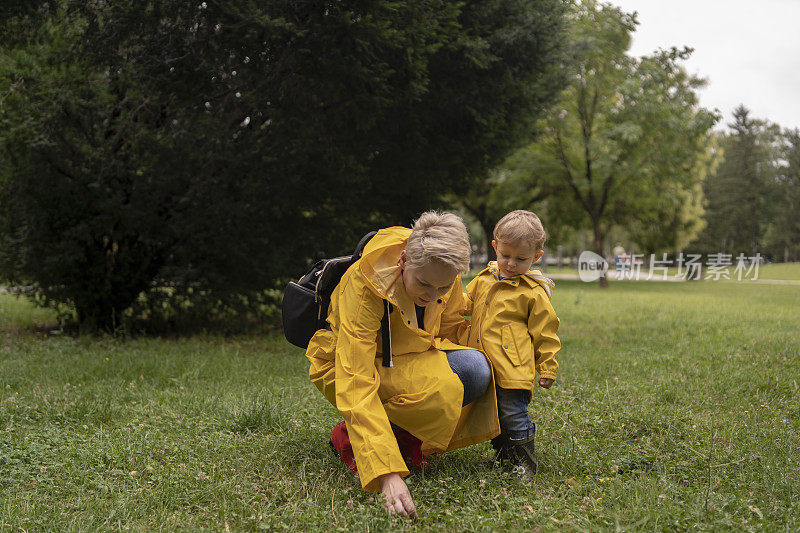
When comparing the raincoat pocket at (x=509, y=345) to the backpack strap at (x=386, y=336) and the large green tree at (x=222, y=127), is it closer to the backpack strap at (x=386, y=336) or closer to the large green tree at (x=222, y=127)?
the backpack strap at (x=386, y=336)

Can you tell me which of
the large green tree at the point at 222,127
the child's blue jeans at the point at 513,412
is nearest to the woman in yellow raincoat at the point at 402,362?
the child's blue jeans at the point at 513,412

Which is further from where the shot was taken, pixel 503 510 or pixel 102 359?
pixel 102 359

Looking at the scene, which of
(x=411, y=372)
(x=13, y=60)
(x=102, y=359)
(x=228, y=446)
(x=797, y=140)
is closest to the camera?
(x=411, y=372)

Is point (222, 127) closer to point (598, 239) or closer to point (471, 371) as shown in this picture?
point (471, 371)

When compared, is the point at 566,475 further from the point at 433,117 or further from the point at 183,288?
the point at 183,288

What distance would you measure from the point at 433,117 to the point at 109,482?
629 centimetres

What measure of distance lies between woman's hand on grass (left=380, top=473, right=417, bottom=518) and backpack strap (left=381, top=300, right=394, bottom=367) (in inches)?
21.1

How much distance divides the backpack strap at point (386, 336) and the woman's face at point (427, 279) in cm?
12

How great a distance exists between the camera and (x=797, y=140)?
197 feet

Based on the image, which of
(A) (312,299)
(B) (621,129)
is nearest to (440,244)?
(A) (312,299)

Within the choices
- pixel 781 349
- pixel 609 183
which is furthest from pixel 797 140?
pixel 781 349

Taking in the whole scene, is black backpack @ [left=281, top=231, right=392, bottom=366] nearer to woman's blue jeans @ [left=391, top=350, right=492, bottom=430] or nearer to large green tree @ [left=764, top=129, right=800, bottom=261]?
woman's blue jeans @ [left=391, top=350, right=492, bottom=430]

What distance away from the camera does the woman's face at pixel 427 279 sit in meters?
2.63

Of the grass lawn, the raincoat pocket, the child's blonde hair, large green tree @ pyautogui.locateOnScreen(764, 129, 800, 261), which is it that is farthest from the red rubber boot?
large green tree @ pyautogui.locateOnScreen(764, 129, 800, 261)
